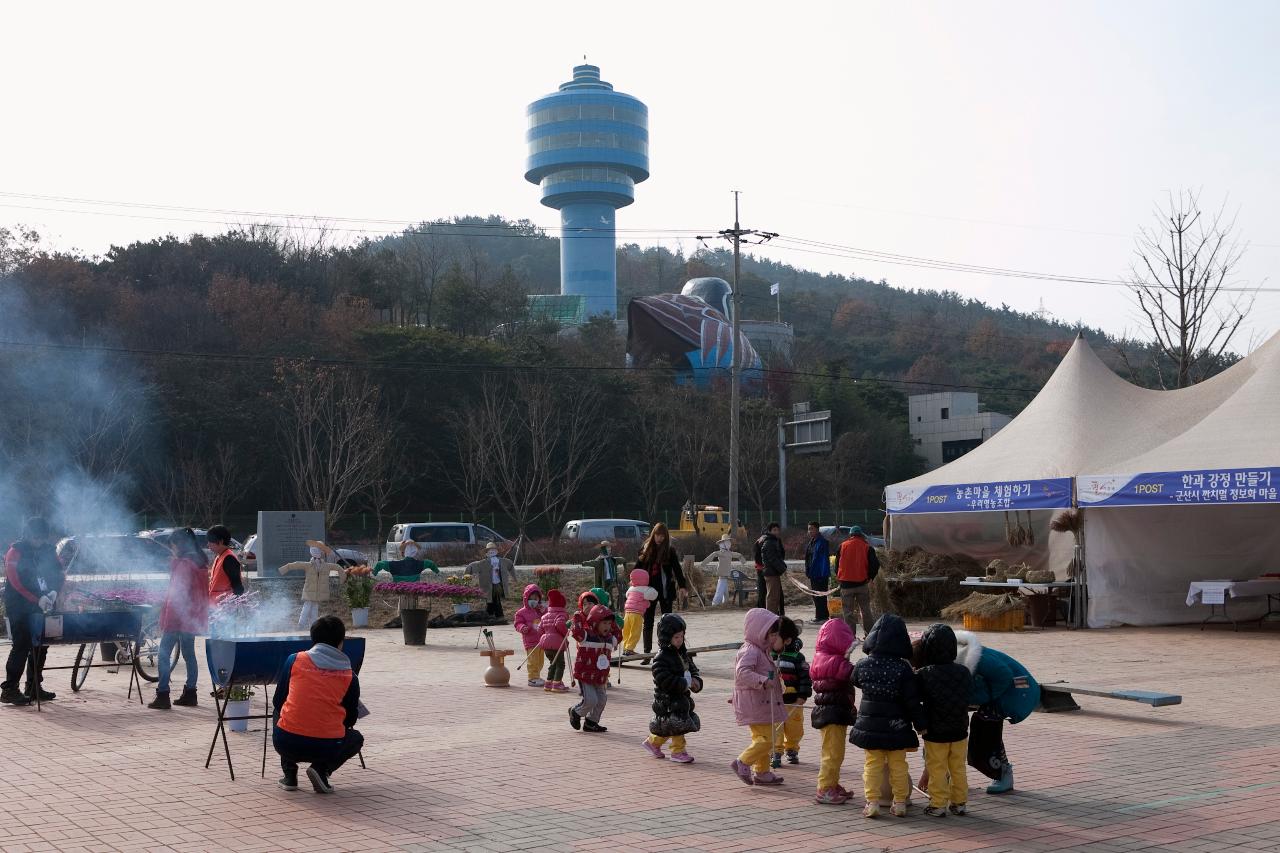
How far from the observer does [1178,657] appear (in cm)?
1523

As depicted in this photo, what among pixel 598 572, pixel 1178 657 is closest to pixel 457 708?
pixel 598 572

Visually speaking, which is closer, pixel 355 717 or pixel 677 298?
pixel 355 717

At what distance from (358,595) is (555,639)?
9.59 meters

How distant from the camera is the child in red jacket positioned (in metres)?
9.97

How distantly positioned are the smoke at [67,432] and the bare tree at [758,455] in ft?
82.1

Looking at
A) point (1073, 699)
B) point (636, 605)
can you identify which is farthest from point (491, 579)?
point (1073, 699)

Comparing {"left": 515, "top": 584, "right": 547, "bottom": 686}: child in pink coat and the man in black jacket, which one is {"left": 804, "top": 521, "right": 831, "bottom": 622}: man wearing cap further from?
{"left": 515, "top": 584, "right": 547, "bottom": 686}: child in pink coat

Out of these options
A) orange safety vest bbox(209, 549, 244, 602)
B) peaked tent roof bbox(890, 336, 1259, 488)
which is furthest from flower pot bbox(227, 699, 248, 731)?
peaked tent roof bbox(890, 336, 1259, 488)

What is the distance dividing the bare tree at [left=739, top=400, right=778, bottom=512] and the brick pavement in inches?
1695

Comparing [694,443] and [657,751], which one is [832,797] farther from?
[694,443]

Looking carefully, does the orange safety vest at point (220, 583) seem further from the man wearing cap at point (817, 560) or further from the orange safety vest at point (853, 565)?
the man wearing cap at point (817, 560)

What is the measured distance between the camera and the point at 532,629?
43.5 ft

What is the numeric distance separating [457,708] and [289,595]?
41.6 feet

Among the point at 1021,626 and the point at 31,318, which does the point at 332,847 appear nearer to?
the point at 1021,626
